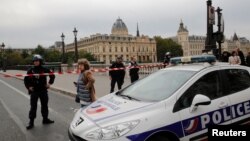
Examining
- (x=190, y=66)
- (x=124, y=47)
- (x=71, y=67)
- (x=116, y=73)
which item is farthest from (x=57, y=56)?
(x=190, y=66)

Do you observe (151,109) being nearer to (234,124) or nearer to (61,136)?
(234,124)

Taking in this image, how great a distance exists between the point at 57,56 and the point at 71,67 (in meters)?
88.4

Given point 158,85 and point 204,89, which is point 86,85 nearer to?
point 158,85

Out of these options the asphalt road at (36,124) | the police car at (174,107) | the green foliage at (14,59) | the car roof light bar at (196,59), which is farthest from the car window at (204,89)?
the green foliage at (14,59)

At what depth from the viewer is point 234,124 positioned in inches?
211

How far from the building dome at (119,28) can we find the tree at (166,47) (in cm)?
1818

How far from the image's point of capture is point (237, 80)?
5.77 m

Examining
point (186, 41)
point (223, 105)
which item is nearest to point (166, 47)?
→ point (186, 41)

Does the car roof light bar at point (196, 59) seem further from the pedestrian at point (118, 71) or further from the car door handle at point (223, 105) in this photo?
the pedestrian at point (118, 71)

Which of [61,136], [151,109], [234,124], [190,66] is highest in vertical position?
[190,66]

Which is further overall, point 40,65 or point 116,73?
point 116,73

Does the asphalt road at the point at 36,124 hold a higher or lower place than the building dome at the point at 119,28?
lower

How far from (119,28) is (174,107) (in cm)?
16070

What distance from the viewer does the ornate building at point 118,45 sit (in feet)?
494
